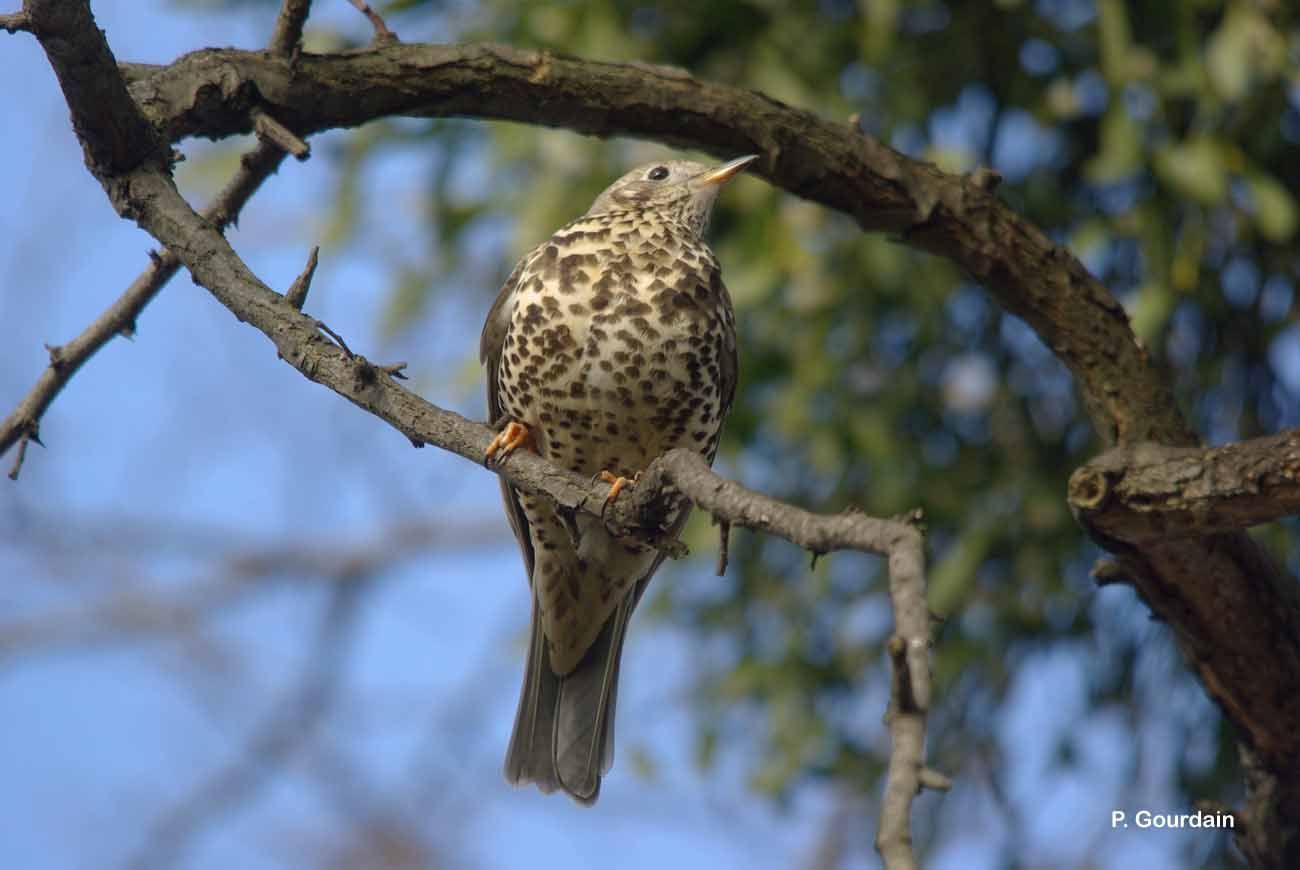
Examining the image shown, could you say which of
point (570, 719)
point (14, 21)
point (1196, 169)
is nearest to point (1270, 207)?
point (1196, 169)

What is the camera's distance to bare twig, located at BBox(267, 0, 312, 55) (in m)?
1.95

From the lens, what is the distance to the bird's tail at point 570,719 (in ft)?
8.54

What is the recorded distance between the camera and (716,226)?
308 centimetres

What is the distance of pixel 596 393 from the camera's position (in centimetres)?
235

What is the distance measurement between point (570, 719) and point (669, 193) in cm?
86

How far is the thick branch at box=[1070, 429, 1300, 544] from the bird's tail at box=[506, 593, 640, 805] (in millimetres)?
986

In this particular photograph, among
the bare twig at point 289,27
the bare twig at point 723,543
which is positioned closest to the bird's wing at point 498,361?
the bare twig at point 289,27

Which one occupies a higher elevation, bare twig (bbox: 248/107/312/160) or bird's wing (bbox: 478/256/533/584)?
bird's wing (bbox: 478/256/533/584)

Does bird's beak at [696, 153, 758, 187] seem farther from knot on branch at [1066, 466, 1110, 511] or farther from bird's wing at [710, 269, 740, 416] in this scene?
knot on branch at [1066, 466, 1110, 511]

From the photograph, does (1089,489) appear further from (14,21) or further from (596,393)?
(14,21)

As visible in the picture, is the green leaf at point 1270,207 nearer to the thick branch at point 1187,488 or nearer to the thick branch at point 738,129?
the thick branch at point 738,129

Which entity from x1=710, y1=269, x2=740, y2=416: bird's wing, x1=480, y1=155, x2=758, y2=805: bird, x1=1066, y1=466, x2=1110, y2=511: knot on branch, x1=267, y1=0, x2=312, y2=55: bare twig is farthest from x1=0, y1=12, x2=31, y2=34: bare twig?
x1=1066, y1=466, x2=1110, y2=511: knot on branch

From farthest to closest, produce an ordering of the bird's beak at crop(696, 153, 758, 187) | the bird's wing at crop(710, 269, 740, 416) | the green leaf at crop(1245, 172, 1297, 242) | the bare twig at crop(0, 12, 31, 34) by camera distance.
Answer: the green leaf at crop(1245, 172, 1297, 242)
the bird's wing at crop(710, 269, 740, 416)
the bird's beak at crop(696, 153, 758, 187)
the bare twig at crop(0, 12, 31, 34)

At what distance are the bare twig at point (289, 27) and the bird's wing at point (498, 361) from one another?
61 centimetres
